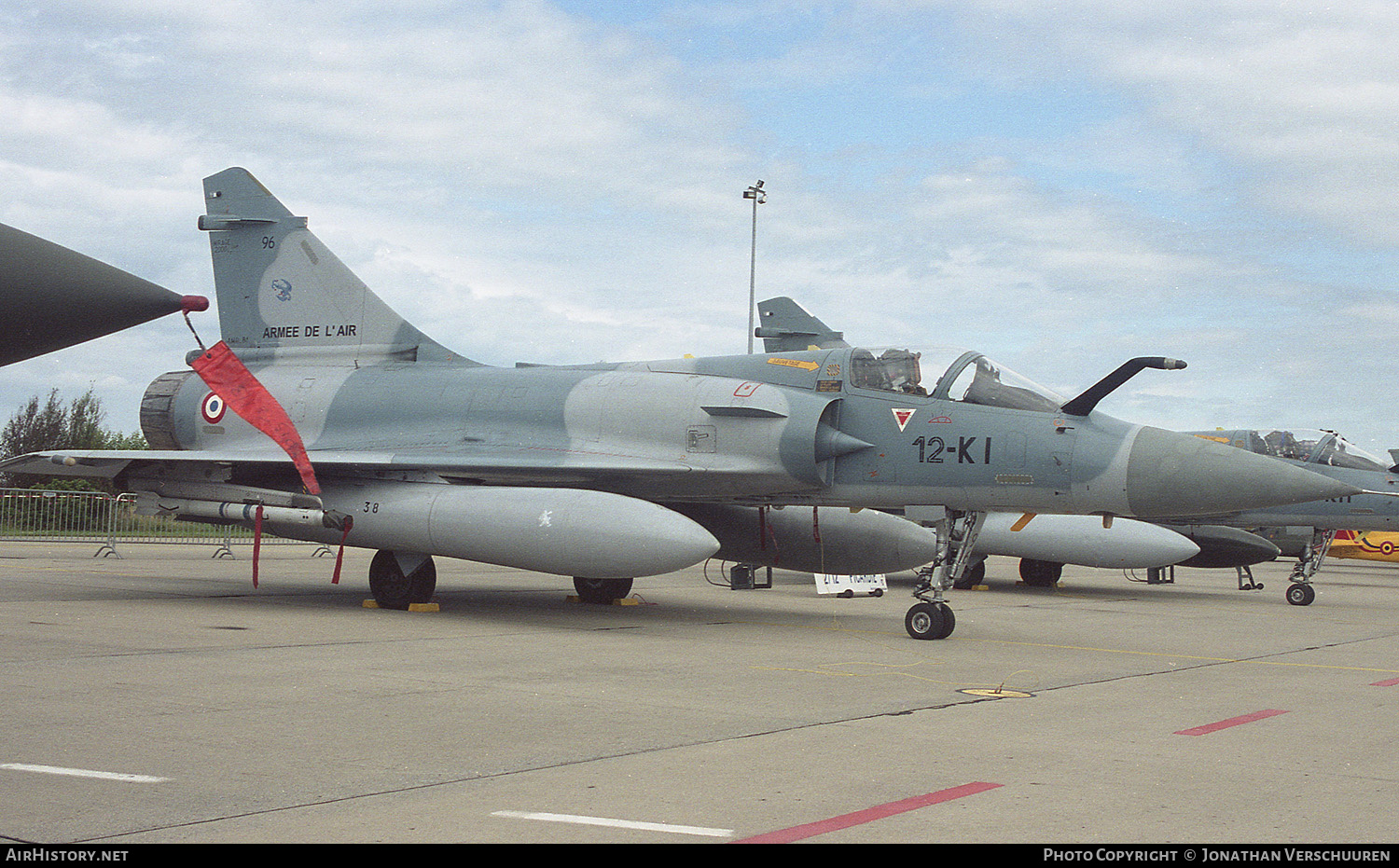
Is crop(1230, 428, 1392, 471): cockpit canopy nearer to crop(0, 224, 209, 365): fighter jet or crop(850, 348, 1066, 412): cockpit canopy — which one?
crop(850, 348, 1066, 412): cockpit canopy

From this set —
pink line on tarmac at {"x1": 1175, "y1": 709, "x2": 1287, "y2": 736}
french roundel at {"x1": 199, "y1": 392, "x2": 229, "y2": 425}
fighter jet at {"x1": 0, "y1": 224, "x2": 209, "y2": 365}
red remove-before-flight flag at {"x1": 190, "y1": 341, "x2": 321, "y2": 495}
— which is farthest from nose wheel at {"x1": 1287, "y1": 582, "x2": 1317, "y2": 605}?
fighter jet at {"x1": 0, "y1": 224, "x2": 209, "y2": 365}

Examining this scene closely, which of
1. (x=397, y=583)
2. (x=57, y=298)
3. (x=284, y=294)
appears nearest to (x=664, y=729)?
(x=57, y=298)

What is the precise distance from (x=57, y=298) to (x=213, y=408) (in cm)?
1230

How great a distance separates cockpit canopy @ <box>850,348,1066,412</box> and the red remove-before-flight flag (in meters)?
6.50

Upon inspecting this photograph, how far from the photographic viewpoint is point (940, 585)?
10.4 m

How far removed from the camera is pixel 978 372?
10.8 m

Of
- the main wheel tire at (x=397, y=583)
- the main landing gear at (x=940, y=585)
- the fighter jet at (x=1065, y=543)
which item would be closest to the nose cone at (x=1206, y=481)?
the main landing gear at (x=940, y=585)

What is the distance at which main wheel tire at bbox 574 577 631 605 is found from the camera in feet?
43.2

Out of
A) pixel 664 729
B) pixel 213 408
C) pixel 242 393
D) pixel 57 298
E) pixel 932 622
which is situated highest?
pixel 242 393

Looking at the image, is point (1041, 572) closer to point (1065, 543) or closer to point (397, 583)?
point (1065, 543)

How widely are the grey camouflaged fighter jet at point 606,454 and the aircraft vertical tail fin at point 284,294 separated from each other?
0.08ft

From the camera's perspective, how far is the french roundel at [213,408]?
1412 cm

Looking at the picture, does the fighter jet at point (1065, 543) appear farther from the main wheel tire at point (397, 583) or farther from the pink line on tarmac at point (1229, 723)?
the pink line on tarmac at point (1229, 723)

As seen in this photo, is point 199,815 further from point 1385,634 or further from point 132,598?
point 1385,634
